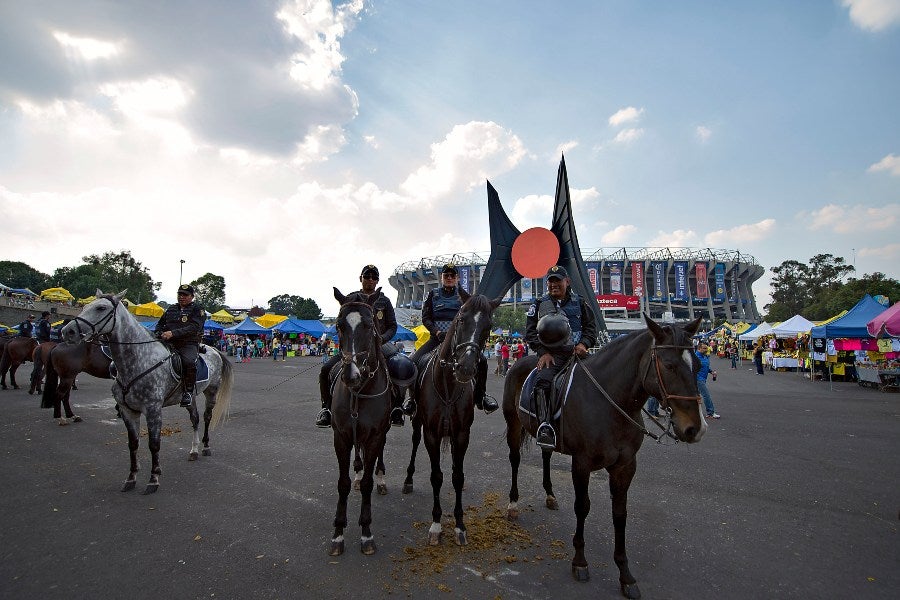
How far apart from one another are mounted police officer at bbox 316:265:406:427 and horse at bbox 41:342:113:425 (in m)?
7.88

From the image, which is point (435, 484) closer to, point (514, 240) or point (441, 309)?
point (441, 309)

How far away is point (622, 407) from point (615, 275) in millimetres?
96958

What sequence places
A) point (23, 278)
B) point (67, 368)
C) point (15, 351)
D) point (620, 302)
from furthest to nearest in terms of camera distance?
point (23, 278) → point (620, 302) → point (15, 351) → point (67, 368)

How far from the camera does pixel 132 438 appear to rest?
5996 mm

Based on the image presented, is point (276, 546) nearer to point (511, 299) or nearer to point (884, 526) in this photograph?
point (884, 526)

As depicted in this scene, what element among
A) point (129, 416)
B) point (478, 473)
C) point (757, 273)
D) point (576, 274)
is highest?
point (757, 273)

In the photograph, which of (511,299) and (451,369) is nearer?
(451,369)

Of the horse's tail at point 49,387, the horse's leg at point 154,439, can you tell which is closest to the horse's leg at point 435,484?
the horse's leg at point 154,439

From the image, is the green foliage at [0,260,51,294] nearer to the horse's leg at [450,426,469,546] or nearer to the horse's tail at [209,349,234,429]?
the horse's tail at [209,349,234,429]

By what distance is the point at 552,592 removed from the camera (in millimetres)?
3537

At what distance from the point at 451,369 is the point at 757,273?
125699 mm

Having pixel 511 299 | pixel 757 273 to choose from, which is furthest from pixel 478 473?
pixel 757 273

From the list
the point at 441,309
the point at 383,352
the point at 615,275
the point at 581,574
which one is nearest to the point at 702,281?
the point at 615,275

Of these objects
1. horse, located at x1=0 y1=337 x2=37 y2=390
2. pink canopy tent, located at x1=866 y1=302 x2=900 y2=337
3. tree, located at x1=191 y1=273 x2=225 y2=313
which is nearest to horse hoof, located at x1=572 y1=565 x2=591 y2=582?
pink canopy tent, located at x1=866 y1=302 x2=900 y2=337
